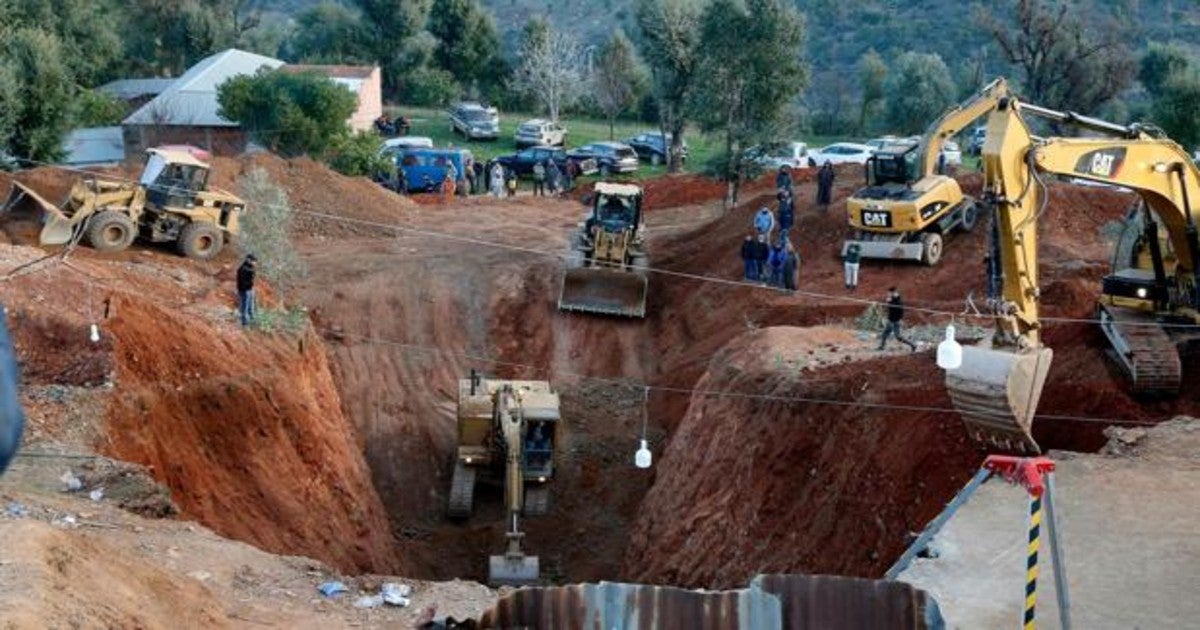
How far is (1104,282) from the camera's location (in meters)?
21.6

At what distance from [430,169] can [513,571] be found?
28673 mm

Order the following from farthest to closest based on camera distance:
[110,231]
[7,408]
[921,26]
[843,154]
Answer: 1. [921,26]
2. [843,154]
3. [110,231]
4. [7,408]

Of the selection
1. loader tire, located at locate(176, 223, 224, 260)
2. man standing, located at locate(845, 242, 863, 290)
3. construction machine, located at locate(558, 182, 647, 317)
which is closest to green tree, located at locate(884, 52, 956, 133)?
construction machine, located at locate(558, 182, 647, 317)

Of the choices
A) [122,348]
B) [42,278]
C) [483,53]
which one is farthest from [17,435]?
[483,53]

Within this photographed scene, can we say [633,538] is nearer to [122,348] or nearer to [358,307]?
[122,348]

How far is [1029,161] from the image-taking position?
1736cm

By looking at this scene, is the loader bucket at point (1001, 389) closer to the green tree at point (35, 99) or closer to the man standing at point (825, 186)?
the man standing at point (825, 186)

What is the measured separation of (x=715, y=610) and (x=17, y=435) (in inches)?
355

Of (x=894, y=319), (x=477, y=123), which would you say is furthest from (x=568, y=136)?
(x=894, y=319)

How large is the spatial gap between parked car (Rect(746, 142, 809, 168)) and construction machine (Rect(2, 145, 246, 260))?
1609 centimetres

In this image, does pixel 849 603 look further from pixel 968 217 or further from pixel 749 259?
pixel 968 217

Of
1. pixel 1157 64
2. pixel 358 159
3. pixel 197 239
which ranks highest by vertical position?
pixel 1157 64

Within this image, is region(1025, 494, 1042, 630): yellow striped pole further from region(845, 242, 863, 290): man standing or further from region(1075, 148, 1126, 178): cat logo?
region(845, 242, 863, 290): man standing

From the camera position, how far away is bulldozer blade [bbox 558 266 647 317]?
34031 millimetres
